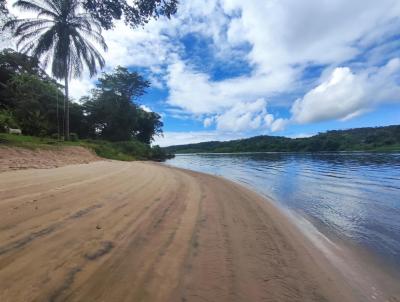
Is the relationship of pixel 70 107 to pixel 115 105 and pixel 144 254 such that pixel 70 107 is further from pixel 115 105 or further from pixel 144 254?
pixel 144 254

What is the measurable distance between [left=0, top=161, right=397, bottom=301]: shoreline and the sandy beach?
11 millimetres

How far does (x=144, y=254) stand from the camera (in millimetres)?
3809

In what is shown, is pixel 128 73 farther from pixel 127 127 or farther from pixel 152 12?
pixel 152 12

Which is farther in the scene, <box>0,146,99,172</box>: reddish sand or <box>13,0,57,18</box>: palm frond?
<box>13,0,57,18</box>: palm frond

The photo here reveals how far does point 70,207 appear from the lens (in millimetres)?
5438

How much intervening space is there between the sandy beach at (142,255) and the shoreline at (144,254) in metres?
0.01

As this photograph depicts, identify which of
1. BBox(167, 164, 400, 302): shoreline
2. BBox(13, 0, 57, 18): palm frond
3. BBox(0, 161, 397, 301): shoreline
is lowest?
BBox(167, 164, 400, 302): shoreline

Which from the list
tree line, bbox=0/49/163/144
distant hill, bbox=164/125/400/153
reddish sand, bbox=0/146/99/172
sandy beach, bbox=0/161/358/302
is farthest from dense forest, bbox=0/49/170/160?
sandy beach, bbox=0/161/358/302

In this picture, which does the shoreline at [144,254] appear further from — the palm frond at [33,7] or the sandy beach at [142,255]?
the palm frond at [33,7]

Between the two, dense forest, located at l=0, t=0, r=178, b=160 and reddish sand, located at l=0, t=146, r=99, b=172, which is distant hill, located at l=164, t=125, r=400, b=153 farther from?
reddish sand, located at l=0, t=146, r=99, b=172

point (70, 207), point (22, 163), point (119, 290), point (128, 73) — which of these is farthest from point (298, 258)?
point (128, 73)

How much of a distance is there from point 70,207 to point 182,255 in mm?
2685

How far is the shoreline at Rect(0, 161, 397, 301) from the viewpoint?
292cm

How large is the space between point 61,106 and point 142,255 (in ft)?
126
